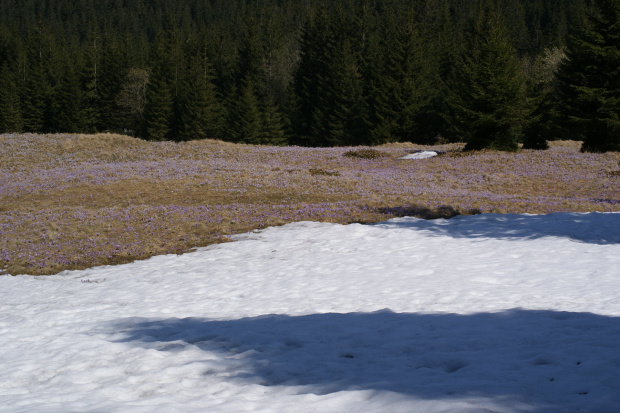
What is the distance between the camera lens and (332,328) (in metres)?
8.00

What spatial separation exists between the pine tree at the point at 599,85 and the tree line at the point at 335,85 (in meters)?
0.10

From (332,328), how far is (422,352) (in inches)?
71.9

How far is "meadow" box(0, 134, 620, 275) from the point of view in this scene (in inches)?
635

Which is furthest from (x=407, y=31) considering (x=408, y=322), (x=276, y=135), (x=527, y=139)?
(x=408, y=322)

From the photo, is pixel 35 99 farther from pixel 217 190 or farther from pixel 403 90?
pixel 217 190

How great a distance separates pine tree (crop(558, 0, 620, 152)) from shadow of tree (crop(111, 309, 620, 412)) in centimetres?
3456

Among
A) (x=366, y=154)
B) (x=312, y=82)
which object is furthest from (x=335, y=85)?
(x=366, y=154)

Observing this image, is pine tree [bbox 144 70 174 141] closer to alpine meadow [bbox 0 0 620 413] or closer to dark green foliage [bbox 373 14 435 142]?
dark green foliage [bbox 373 14 435 142]

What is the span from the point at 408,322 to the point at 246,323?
8.95 ft

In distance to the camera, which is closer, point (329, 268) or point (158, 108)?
point (329, 268)

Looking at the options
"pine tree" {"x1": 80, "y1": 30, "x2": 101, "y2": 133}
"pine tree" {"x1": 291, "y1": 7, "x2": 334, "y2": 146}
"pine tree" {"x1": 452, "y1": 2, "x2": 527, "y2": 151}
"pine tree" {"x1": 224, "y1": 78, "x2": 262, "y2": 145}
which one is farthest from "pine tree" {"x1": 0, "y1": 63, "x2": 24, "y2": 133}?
"pine tree" {"x1": 452, "y1": 2, "x2": 527, "y2": 151}

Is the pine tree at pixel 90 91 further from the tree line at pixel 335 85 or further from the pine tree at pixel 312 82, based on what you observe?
the pine tree at pixel 312 82

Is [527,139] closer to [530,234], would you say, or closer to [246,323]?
[530,234]

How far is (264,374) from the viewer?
6.08 meters
